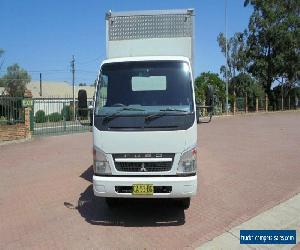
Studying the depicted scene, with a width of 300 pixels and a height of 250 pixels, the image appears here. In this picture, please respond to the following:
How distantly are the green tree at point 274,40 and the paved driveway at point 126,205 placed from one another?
34544mm

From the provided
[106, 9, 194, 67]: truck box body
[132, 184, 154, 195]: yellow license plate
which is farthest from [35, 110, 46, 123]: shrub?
[132, 184, 154, 195]: yellow license plate

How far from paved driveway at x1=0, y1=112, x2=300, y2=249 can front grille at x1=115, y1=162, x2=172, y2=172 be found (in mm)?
911

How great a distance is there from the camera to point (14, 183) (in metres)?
9.66

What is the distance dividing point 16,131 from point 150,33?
11.2m

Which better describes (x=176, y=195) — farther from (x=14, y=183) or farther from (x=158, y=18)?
(x=14, y=183)

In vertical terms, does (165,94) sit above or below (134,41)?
below

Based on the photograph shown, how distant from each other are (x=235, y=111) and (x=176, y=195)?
35.5 m

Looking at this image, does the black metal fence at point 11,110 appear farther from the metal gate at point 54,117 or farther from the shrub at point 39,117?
the shrub at point 39,117

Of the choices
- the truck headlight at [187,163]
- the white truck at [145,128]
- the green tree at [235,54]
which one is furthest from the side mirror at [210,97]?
the green tree at [235,54]

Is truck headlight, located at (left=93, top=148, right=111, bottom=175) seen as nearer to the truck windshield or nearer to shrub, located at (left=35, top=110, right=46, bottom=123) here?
the truck windshield

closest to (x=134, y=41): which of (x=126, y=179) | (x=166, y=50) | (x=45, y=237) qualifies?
(x=166, y=50)

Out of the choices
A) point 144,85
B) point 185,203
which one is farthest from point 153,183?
point 144,85

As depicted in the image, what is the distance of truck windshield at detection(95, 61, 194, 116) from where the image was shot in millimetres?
6858

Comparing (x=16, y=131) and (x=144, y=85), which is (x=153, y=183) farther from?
(x=16, y=131)
